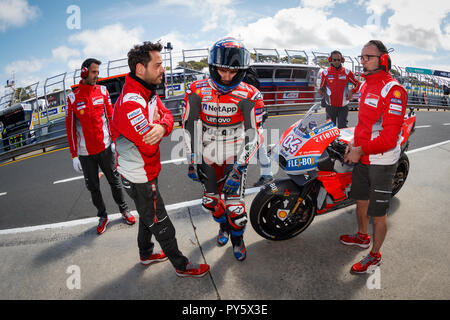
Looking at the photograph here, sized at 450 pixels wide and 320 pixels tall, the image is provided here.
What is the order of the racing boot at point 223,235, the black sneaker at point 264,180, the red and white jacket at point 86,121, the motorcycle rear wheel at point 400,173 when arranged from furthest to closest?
the black sneaker at point 264,180 < the motorcycle rear wheel at point 400,173 < the red and white jacket at point 86,121 < the racing boot at point 223,235

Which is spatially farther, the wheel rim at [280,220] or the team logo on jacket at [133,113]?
the wheel rim at [280,220]

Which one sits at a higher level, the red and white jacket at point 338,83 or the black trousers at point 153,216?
the red and white jacket at point 338,83

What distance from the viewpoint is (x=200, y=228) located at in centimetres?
317

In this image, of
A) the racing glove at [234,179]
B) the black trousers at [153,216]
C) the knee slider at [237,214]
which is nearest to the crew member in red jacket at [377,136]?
the racing glove at [234,179]

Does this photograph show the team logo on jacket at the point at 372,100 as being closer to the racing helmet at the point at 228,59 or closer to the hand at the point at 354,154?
the hand at the point at 354,154

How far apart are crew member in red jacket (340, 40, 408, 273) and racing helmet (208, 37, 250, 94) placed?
3.71 ft

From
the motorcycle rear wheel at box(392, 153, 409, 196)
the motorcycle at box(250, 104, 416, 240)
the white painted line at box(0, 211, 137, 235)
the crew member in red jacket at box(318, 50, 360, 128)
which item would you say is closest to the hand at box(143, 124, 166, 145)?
the motorcycle at box(250, 104, 416, 240)

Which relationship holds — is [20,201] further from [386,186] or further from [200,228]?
[386,186]

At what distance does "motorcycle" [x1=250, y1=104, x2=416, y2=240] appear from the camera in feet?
8.29

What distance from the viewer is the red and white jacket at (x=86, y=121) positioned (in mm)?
2947

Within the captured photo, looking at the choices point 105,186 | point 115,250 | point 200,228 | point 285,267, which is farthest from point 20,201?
point 285,267

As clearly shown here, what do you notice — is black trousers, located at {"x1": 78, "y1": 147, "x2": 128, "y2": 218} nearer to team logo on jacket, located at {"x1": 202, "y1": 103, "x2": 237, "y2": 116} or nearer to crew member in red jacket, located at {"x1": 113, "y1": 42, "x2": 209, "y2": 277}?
crew member in red jacket, located at {"x1": 113, "y1": 42, "x2": 209, "y2": 277}

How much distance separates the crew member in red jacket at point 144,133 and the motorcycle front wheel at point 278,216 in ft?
3.01
